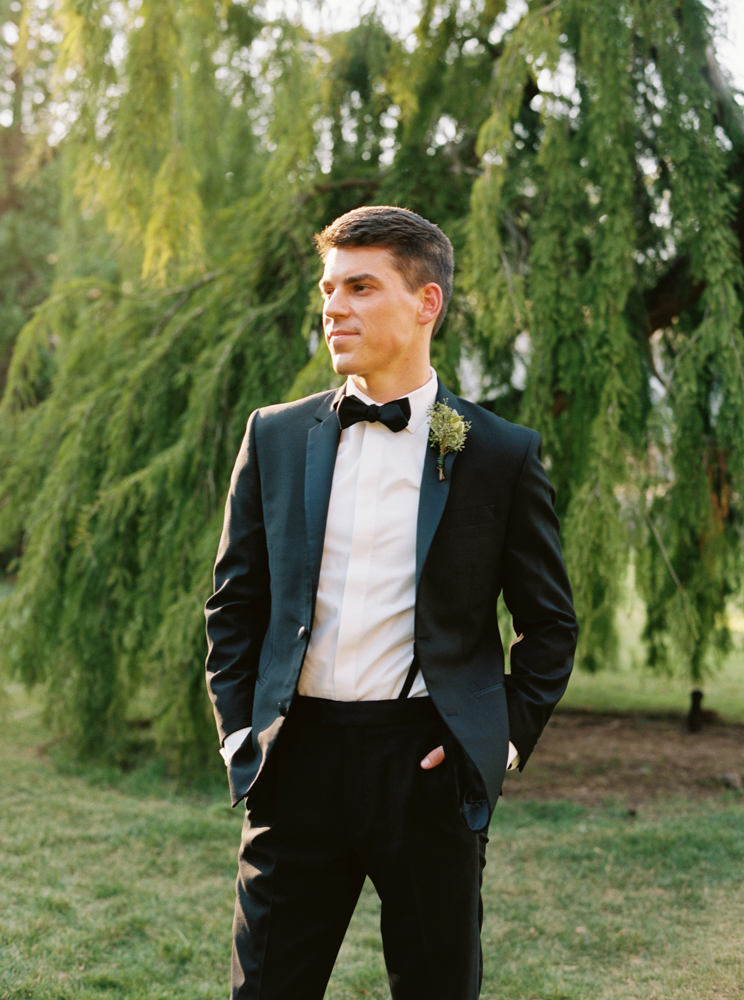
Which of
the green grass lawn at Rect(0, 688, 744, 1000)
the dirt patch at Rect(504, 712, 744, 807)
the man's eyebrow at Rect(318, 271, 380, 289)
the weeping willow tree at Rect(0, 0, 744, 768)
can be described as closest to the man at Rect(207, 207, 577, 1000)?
the man's eyebrow at Rect(318, 271, 380, 289)

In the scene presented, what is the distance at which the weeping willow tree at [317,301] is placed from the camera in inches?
133

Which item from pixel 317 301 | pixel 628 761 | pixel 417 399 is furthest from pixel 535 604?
pixel 628 761

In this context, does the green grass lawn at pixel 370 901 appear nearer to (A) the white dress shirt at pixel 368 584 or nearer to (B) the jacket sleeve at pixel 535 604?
(B) the jacket sleeve at pixel 535 604

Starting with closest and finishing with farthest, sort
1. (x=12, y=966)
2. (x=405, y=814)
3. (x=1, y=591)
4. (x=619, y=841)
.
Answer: (x=405, y=814) < (x=12, y=966) < (x=619, y=841) < (x=1, y=591)

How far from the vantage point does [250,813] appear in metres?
1.65

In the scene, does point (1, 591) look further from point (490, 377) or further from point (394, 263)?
point (394, 263)

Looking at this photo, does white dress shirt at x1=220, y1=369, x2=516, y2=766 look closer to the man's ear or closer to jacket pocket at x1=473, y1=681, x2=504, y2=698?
jacket pocket at x1=473, y1=681, x2=504, y2=698

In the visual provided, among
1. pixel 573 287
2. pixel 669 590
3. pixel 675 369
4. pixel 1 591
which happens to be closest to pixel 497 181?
pixel 573 287

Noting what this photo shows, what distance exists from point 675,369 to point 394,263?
2.11m

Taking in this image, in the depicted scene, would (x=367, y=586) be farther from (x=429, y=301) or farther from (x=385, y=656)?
(x=429, y=301)

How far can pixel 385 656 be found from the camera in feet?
5.26

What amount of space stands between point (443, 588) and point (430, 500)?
17cm

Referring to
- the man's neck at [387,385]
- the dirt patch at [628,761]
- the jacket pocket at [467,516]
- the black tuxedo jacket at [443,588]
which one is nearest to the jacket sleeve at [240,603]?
the black tuxedo jacket at [443,588]

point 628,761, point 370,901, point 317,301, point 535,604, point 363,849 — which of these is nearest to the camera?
point 363,849
